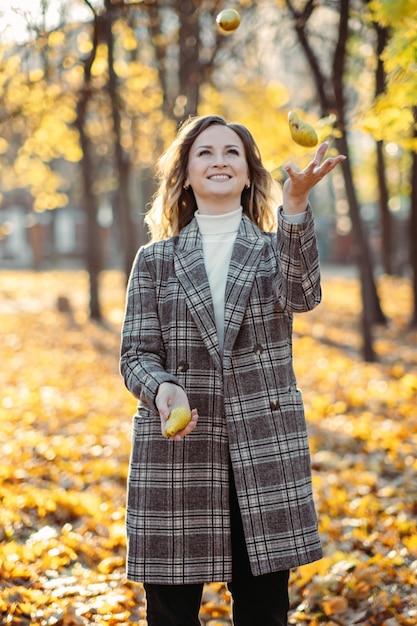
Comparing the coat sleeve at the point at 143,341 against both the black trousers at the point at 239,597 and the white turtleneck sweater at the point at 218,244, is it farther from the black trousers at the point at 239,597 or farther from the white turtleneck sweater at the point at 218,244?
the black trousers at the point at 239,597

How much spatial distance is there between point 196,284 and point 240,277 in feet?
0.48

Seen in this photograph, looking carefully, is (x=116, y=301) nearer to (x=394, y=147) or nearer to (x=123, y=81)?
(x=123, y=81)

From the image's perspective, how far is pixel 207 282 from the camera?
250cm

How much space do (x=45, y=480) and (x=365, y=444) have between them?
8.02 ft

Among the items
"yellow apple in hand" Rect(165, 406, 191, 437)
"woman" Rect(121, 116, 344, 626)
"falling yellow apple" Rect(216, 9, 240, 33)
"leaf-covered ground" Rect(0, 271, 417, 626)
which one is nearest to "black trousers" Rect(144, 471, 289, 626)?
"woman" Rect(121, 116, 344, 626)

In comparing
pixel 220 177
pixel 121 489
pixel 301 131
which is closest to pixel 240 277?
pixel 220 177

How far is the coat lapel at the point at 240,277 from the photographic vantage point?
7.87 ft

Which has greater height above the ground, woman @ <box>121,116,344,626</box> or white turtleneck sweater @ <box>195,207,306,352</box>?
white turtleneck sweater @ <box>195,207,306,352</box>

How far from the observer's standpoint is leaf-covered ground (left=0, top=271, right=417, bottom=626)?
3414 millimetres

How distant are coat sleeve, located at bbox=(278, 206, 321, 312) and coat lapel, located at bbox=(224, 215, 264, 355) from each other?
0.45ft

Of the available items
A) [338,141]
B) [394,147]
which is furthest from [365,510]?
[338,141]

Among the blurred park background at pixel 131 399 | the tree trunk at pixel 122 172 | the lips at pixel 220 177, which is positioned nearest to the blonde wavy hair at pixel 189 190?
the lips at pixel 220 177

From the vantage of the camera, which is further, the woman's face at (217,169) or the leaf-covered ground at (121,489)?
the leaf-covered ground at (121,489)

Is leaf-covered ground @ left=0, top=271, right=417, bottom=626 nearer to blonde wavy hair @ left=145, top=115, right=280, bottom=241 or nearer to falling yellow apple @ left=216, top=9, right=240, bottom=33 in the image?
blonde wavy hair @ left=145, top=115, right=280, bottom=241
